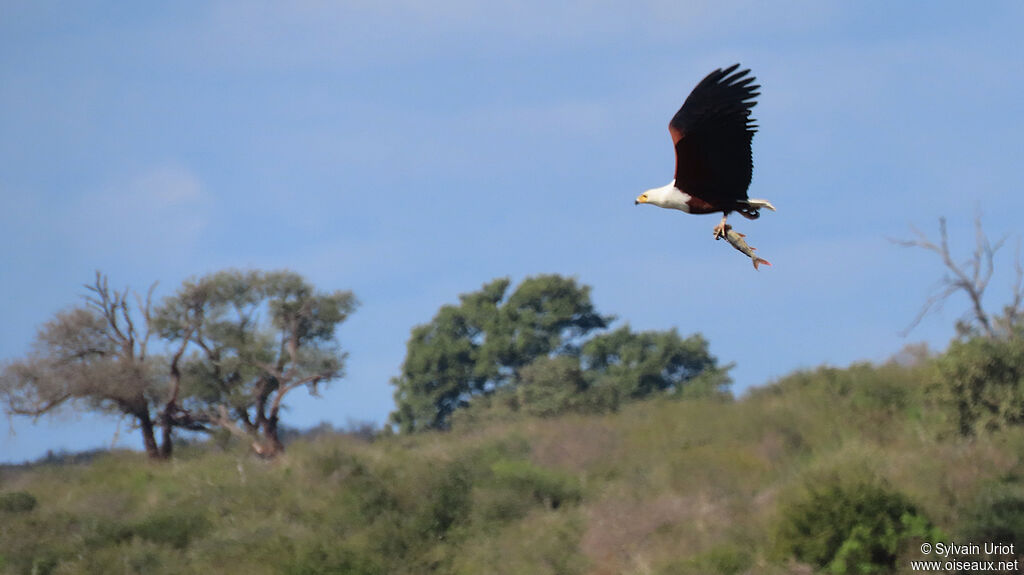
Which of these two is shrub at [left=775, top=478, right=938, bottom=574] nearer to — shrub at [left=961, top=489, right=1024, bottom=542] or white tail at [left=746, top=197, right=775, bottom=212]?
shrub at [left=961, top=489, right=1024, bottom=542]

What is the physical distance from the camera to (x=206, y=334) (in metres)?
42.2

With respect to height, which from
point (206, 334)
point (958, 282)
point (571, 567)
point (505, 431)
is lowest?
point (571, 567)

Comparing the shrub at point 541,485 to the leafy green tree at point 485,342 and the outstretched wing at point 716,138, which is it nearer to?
the outstretched wing at point 716,138

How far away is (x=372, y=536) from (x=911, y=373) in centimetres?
1263

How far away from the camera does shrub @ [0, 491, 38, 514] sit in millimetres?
28594

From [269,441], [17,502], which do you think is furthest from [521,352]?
[17,502]

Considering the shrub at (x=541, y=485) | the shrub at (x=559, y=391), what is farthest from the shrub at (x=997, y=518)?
the shrub at (x=559, y=391)

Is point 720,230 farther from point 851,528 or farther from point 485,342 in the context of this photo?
point 485,342

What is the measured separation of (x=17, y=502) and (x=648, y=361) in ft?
92.8

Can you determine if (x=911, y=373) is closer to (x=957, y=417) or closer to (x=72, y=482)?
(x=957, y=417)

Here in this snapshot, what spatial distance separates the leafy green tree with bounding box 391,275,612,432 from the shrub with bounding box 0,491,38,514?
2426 cm

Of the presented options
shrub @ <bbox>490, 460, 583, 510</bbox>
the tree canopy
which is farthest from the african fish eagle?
the tree canopy

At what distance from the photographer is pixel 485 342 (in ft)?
177

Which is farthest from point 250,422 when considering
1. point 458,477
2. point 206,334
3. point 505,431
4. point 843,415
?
point 843,415
